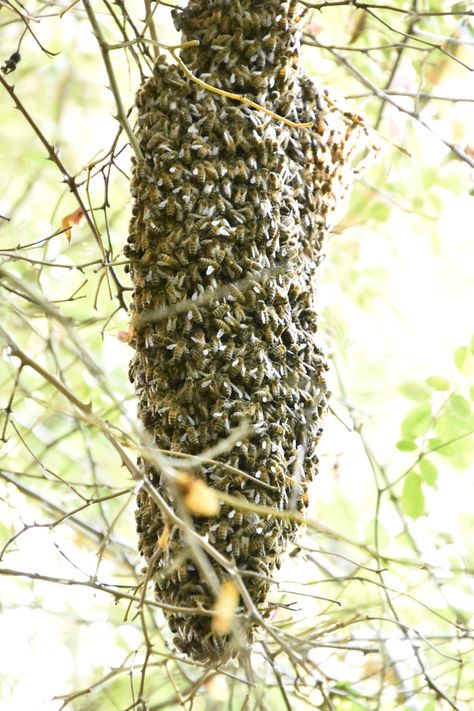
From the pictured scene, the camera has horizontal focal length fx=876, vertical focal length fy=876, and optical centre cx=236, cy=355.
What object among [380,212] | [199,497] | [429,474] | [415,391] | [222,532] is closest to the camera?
[199,497]

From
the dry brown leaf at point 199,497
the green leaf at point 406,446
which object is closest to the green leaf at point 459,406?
the green leaf at point 406,446

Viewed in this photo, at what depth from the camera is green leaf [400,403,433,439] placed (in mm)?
1741

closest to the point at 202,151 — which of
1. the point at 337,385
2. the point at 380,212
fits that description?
the point at 337,385

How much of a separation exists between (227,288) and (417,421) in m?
0.72

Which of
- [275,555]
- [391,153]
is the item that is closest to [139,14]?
[391,153]

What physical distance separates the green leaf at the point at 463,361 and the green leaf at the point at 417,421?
12 cm

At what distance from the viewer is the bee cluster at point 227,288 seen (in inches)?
44.9

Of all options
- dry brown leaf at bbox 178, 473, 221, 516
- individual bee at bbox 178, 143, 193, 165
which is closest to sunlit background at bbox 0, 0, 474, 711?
individual bee at bbox 178, 143, 193, 165

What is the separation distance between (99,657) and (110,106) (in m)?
1.60

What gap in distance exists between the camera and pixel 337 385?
225 cm

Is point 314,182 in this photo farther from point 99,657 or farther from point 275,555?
point 99,657

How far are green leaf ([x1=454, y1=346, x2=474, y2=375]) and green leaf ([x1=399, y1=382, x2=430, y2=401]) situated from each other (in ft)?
0.33

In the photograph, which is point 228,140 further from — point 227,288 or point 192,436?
point 192,436

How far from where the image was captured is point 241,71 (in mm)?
1256
